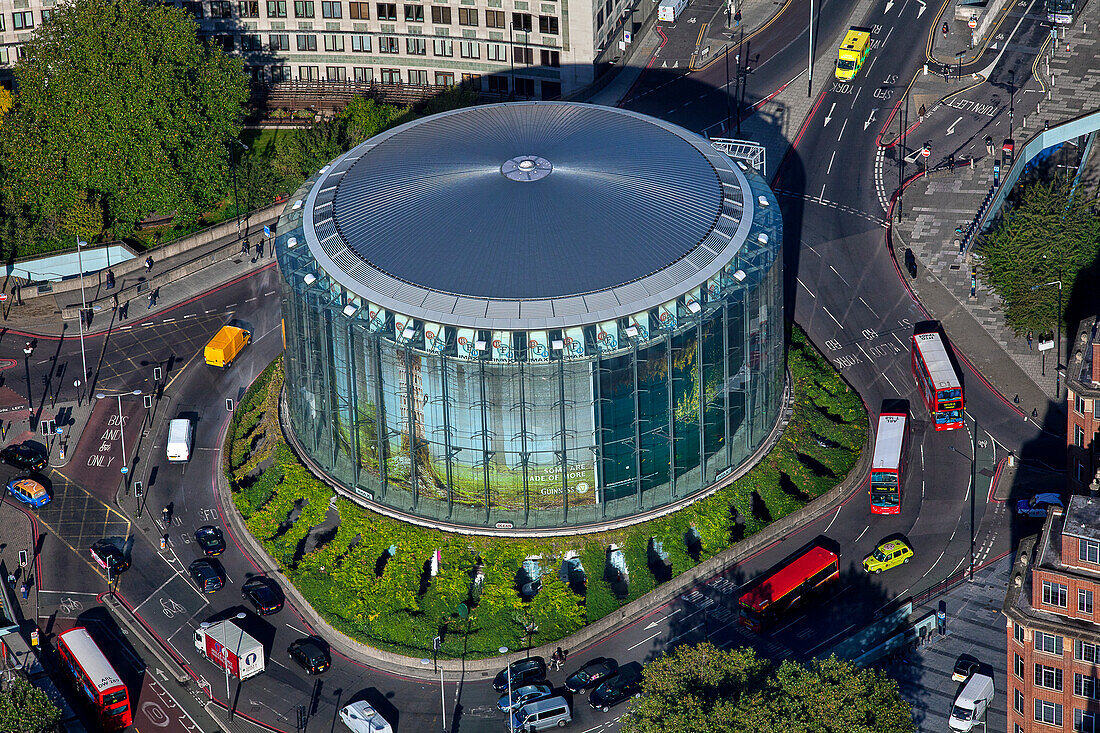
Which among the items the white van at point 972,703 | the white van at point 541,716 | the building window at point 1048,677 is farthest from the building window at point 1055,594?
the white van at point 541,716

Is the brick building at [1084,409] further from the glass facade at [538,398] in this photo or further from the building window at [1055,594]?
the glass facade at [538,398]

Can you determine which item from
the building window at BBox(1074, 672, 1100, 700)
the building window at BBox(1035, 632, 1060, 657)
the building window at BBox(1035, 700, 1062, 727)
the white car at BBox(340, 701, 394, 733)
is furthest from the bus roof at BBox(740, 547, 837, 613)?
the white car at BBox(340, 701, 394, 733)

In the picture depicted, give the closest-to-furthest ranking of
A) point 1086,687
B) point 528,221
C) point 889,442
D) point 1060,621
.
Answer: point 1086,687 < point 1060,621 < point 528,221 < point 889,442

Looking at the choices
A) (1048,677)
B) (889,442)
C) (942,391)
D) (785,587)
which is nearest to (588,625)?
(785,587)

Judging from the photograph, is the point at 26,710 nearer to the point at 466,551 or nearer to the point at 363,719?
the point at 363,719

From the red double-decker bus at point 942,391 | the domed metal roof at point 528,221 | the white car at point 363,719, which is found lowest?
the white car at point 363,719

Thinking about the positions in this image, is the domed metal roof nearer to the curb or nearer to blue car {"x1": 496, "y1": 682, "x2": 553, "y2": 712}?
the curb
